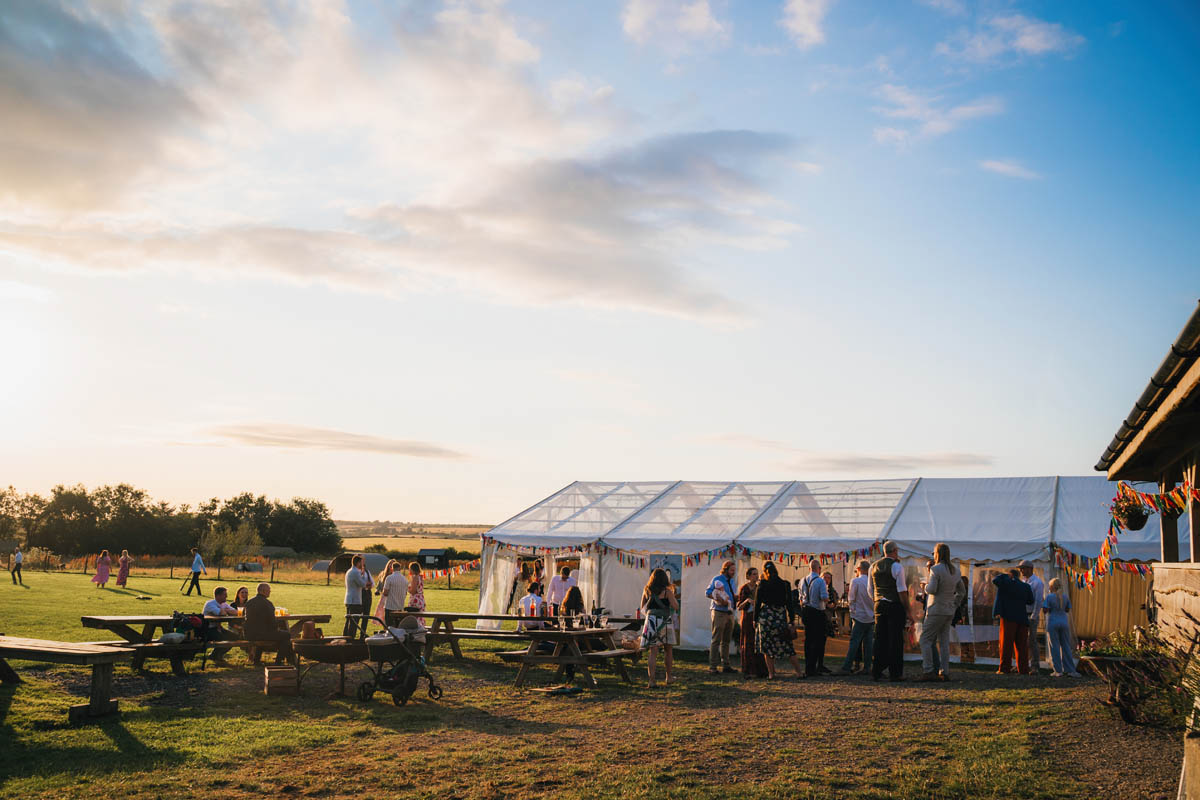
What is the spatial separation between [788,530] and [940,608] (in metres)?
4.70

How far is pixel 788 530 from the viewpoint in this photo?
15.8 metres

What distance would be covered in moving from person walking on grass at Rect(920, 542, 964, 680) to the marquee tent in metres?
2.91

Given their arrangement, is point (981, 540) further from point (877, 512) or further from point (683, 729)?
point (683, 729)

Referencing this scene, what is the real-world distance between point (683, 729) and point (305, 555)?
2710 inches

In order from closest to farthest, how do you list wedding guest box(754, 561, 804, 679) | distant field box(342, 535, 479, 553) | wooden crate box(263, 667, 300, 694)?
wooden crate box(263, 667, 300, 694)
wedding guest box(754, 561, 804, 679)
distant field box(342, 535, 479, 553)

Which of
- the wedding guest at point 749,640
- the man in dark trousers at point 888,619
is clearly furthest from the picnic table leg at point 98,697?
the man in dark trousers at point 888,619

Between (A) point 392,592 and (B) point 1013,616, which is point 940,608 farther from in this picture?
(A) point 392,592

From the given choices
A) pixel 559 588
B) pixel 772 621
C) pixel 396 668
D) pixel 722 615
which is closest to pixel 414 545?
pixel 559 588

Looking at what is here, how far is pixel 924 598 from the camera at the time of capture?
13.6 metres

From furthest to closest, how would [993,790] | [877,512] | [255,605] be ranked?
1. [877,512]
2. [255,605]
3. [993,790]

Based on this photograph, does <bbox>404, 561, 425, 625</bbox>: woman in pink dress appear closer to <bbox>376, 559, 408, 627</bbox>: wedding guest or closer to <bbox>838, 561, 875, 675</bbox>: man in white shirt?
<bbox>376, 559, 408, 627</bbox>: wedding guest

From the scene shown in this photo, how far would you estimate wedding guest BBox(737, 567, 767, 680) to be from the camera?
12.2 metres

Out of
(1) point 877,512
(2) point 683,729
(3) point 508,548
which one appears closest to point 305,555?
(3) point 508,548

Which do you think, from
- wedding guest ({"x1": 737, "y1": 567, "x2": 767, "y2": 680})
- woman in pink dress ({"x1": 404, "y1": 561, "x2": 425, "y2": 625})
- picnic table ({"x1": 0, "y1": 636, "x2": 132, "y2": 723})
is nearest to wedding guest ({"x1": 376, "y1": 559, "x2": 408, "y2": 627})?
woman in pink dress ({"x1": 404, "y1": 561, "x2": 425, "y2": 625})
